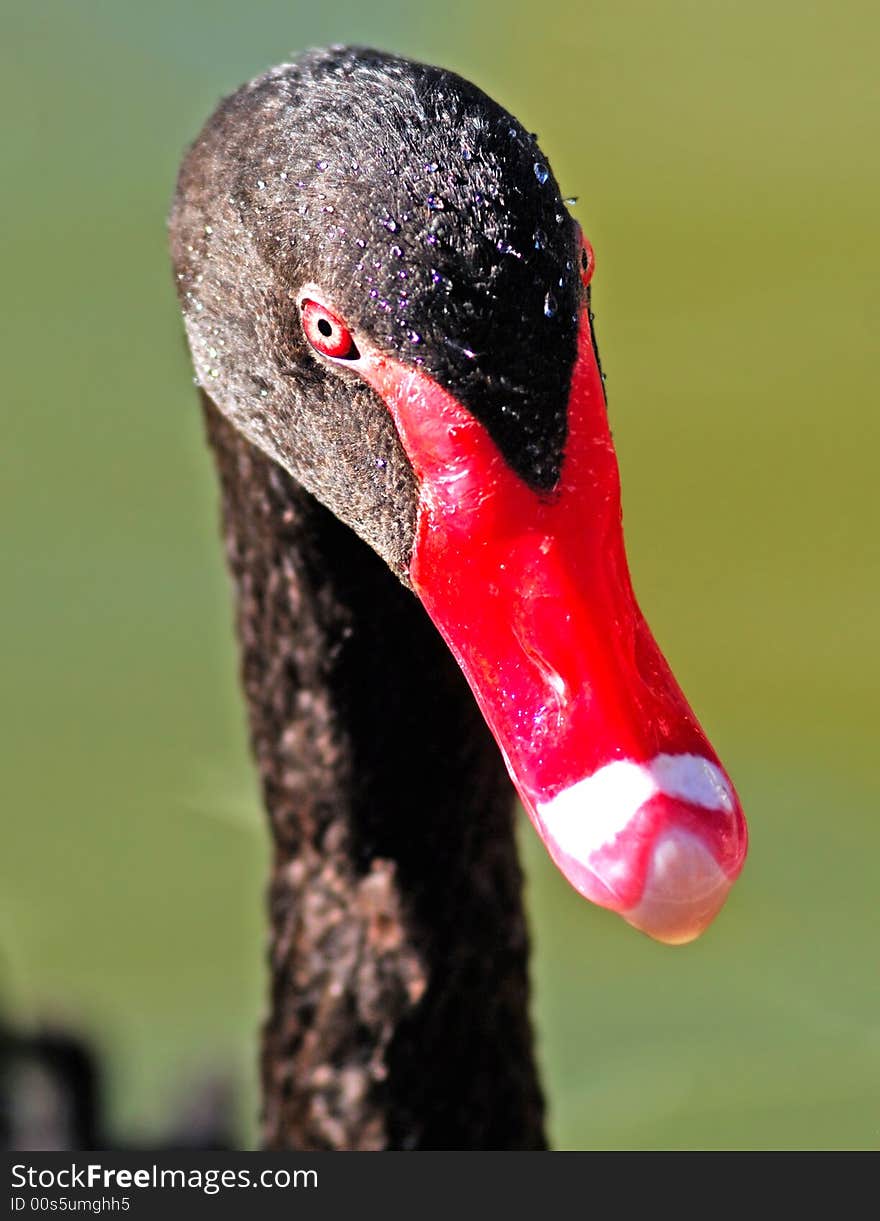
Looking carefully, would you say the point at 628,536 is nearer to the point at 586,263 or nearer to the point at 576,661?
the point at 586,263

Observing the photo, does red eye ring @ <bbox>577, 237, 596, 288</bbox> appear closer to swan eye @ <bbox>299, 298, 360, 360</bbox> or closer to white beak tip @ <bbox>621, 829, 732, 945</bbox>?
swan eye @ <bbox>299, 298, 360, 360</bbox>

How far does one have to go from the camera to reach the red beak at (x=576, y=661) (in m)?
1.44

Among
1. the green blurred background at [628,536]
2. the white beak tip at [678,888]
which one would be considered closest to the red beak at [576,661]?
the white beak tip at [678,888]

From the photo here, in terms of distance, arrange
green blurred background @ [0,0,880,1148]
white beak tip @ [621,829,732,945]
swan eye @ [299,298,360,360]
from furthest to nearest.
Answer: green blurred background @ [0,0,880,1148], swan eye @ [299,298,360,360], white beak tip @ [621,829,732,945]

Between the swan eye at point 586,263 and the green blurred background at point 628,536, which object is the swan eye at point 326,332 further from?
the green blurred background at point 628,536

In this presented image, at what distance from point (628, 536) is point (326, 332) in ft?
6.61

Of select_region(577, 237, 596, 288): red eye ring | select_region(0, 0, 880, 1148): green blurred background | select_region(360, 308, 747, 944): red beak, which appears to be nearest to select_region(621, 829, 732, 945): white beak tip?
select_region(360, 308, 747, 944): red beak

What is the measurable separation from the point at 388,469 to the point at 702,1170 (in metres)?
1.31

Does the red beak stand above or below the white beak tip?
above

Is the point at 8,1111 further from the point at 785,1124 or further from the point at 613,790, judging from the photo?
the point at 613,790

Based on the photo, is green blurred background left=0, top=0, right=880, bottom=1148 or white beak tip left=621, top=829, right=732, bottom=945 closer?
white beak tip left=621, top=829, right=732, bottom=945

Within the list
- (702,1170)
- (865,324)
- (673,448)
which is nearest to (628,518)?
(673,448)

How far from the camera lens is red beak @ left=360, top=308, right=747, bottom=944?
4.74ft

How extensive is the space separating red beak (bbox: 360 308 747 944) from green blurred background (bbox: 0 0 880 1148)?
5.16 feet
